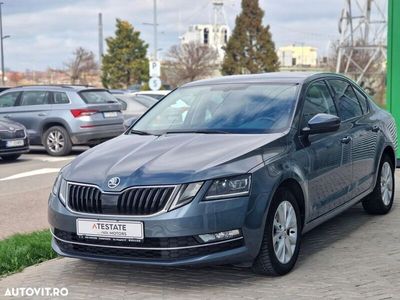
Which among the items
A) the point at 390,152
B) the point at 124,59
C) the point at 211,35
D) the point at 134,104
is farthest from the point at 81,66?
the point at 390,152

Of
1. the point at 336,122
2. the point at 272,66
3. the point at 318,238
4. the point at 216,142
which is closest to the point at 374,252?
the point at 318,238

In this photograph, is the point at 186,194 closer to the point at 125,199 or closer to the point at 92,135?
the point at 125,199

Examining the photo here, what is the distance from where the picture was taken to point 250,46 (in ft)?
177

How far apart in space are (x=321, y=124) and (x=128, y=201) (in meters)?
1.88

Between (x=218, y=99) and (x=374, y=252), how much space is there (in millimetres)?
2011

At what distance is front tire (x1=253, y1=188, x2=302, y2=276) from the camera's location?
15.6 feet

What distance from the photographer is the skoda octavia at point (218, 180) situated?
4492 millimetres

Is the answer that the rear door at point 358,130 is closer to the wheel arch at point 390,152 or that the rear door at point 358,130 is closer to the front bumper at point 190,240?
the wheel arch at point 390,152

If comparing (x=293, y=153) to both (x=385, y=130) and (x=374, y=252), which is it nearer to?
(x=374, y=252)

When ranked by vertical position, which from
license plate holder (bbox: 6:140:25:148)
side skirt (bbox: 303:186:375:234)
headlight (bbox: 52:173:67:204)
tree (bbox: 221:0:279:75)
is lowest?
license plate holder (bbox: 6:140:25:148)

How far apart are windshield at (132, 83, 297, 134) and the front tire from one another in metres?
0.68

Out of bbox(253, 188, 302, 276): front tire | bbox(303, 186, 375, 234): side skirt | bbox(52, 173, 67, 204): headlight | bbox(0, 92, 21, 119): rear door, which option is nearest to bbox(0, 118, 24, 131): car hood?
bbox(0, 92, 21, 119): rear door

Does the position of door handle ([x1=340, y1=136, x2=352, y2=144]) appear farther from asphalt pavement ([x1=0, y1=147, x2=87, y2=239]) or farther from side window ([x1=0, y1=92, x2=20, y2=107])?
side window ([x1=0, y1=92, x2=20, y2=107])

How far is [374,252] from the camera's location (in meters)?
5.65
